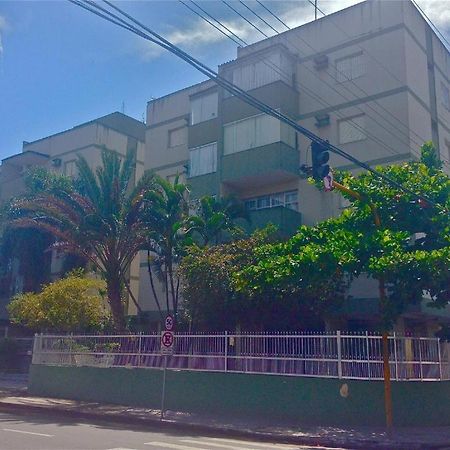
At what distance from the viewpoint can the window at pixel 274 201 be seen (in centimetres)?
2453

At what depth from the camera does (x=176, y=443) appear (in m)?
11.4

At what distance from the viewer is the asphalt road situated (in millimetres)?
10391

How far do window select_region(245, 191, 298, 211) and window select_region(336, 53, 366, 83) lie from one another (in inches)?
198

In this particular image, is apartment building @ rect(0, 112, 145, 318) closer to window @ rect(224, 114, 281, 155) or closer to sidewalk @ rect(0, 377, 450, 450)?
window @ rect(224, 114, 281, 155)

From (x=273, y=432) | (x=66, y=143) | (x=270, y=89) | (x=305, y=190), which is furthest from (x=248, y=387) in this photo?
(x=66, y=143)

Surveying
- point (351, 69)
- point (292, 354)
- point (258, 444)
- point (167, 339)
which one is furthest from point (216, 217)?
point (258, 444)

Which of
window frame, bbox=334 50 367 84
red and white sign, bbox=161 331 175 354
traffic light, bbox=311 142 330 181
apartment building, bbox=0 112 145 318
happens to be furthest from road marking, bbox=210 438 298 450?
apartment building, bbox=0 112 145 318

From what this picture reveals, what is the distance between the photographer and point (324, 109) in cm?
2417

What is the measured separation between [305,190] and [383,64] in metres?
5.67

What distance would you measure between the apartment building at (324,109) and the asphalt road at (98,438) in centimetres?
971

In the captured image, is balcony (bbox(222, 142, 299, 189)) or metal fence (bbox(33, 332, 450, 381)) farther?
balcony (bbox(222, 142, 299, 189))

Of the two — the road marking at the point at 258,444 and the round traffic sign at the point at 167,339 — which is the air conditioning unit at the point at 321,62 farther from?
the road marking at the point at 258,444

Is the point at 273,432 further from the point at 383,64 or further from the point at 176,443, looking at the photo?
the point at 383,64

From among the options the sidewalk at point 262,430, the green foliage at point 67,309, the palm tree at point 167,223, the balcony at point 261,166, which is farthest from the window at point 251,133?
the sidewalk at point 262,430
